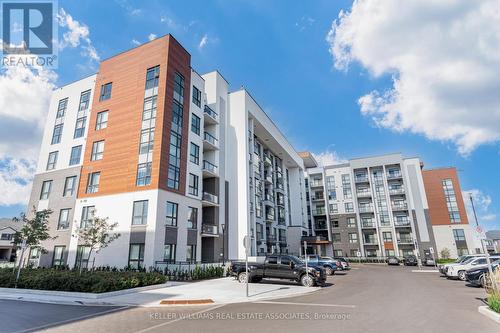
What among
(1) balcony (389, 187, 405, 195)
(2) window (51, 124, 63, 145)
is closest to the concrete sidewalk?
(2) window (51, 124, 63, 145)

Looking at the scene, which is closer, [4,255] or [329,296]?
[329,296]

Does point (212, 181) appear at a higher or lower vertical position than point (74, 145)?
lower

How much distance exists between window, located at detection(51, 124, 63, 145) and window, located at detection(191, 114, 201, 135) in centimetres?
1638

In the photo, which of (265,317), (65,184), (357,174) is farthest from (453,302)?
(357,174)

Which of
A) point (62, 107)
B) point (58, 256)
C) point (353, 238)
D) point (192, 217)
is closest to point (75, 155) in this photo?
point (62, 107)

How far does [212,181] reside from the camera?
32.6 metres

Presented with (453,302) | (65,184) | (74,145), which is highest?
(74,145)

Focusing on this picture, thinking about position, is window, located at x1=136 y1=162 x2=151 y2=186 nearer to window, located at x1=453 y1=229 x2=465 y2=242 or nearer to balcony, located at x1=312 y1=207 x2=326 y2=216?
balcony, located at x1=312 y1=207 x2=326 y2=216

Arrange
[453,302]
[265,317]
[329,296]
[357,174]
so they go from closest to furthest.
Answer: [265,317] → [453,302] → [329,296] → [357,174]

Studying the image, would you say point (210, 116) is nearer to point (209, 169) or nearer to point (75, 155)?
point (209, 169)

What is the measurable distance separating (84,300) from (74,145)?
2344 cm

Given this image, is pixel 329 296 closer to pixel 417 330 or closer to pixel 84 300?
pixel 417 330

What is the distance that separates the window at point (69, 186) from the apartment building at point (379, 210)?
41.8 m

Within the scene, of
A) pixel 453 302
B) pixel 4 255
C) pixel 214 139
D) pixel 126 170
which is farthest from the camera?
pixel 4 255
